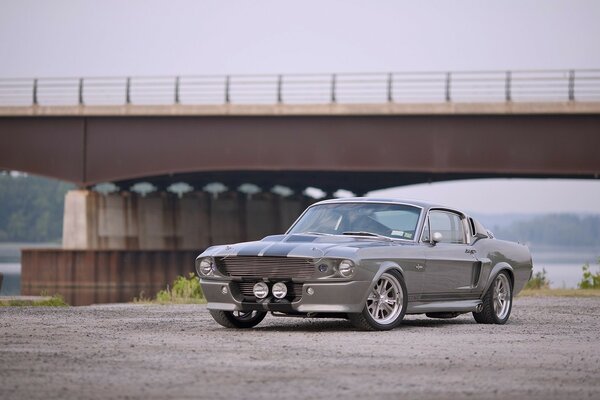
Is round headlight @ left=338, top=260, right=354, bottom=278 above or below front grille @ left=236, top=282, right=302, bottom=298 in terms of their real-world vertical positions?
above

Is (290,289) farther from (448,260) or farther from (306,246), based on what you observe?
(448,260)

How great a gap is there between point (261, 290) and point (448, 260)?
261 cm

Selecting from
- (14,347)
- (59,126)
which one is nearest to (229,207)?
(59,126)

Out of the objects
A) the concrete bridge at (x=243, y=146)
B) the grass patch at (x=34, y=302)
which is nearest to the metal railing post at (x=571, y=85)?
the concrete bridge at (x=243, y=146)

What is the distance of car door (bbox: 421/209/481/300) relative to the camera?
1327cm

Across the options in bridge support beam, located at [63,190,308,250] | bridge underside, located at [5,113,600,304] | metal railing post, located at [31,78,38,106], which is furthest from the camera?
bridge support beam, located at [63,190,308,250]

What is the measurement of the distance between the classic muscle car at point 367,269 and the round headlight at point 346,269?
0.01 meters

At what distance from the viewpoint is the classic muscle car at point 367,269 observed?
11999mm

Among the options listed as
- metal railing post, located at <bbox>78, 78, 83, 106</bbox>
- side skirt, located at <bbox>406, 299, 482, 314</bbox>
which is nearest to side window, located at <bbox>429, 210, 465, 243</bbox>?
side skirt, located at <bbox>406, 299, 482, 314</bbox>

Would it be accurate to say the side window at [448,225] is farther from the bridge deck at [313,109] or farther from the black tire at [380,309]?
the bridge deck at [313,109]

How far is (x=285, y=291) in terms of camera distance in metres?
12.0

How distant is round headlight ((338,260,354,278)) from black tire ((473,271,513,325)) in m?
2.86

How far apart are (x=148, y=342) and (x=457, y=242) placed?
4668 mm

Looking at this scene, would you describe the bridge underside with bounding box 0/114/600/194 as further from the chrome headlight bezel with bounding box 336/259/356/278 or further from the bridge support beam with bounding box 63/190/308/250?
the chrome headlight bezel with bounding box 336/259/356/278
